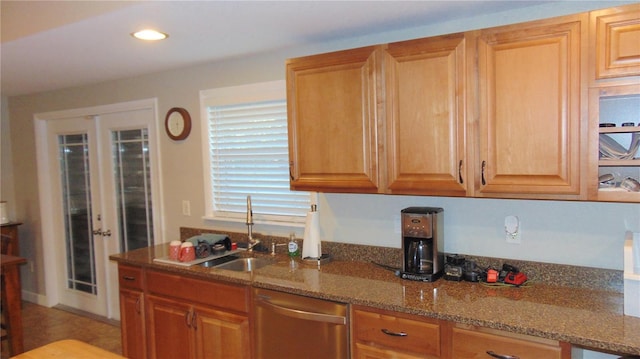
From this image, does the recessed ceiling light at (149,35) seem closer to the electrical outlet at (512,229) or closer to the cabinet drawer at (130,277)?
the cabinet drawer at (130,277)

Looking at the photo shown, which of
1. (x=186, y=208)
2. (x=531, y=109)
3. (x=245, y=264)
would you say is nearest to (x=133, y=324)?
(x=245, y=264)

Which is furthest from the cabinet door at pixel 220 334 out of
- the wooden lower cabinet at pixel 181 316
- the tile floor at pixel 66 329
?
the tile floor at pixel 66 329

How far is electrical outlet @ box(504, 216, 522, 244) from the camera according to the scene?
93.4 inches

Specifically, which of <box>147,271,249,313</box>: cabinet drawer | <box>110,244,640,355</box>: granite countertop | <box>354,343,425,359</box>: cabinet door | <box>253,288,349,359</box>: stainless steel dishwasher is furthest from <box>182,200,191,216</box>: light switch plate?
<box>354,343,425,359</box>: cabinet door

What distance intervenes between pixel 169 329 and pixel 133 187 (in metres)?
1.68

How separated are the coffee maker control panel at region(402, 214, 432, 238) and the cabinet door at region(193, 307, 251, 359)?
999 millimetres

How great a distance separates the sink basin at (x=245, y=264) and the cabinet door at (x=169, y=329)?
1.17 feet

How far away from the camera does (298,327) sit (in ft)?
7.70

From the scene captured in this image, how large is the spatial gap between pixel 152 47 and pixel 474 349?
8.05 feet

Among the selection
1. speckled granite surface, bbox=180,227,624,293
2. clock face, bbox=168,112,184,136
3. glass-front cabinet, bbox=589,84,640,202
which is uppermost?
clock face, bbox=168,112,184,136

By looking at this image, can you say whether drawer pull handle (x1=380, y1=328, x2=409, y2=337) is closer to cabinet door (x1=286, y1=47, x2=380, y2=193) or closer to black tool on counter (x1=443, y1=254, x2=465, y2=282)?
black tool on counter (x1=443, y1=254, x2=465, y2=282)

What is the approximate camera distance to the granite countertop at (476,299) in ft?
5.63

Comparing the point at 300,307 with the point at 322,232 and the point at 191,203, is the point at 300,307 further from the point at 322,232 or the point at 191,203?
the point at 191,203

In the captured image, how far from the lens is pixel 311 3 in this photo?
212cm
